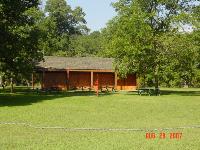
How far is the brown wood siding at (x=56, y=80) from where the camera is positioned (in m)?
57.8

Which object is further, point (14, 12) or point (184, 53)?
point (184, 53)

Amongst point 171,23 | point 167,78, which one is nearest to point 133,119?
point 167,78

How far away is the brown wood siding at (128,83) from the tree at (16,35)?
1660 centimetres

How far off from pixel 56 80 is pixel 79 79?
3.19 m

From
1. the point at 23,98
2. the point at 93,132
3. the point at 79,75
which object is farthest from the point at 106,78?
the point at 93,132

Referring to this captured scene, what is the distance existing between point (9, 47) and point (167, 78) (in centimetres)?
1880

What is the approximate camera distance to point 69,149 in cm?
1347

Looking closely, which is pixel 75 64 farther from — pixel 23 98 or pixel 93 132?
pixel 93 132

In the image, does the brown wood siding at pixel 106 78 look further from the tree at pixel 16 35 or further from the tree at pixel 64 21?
the tree at pixel 64 21

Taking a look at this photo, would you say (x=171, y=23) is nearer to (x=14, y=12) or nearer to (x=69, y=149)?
(x=14, y=12)

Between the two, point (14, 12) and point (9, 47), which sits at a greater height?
point (14, 12)

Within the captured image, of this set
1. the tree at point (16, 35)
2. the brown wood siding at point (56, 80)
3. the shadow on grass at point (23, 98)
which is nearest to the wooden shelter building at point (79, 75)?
the brown wood siding at point (56, 80)

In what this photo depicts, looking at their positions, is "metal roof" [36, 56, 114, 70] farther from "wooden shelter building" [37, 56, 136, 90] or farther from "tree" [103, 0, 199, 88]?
"tree" [103, 0, 199, 88]

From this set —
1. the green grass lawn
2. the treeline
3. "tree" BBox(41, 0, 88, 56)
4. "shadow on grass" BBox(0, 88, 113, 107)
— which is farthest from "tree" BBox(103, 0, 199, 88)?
"tree" BBox(41, 0, 88, 56)
